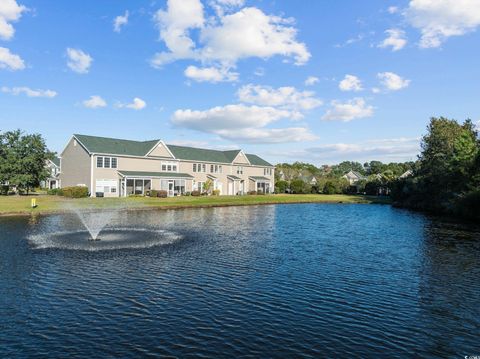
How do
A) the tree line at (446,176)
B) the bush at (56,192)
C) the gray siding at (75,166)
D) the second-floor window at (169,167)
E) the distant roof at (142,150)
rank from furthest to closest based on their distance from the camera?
the second-floor window at (169,167)
the distant roof at (142,150)
the gray siding at (75,166)
the bush at (56,192)
the tree line at (446,176)

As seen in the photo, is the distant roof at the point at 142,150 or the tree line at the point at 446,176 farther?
the distant roof at the point at 142,150

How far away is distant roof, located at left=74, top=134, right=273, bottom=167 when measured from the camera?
60.3 metres

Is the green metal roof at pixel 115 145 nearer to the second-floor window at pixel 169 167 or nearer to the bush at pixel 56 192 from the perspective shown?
the second-floor window at pixel 169 167

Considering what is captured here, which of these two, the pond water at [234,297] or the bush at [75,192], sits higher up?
the bush at [75,192]

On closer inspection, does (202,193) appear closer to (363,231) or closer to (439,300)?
(363,231)

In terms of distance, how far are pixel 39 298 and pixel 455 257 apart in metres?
20.9

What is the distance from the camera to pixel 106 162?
195ft

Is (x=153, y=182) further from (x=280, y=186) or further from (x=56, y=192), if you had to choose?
(x=280, y=186)

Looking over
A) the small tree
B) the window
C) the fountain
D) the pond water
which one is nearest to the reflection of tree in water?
the pond water

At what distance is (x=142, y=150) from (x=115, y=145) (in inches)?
189

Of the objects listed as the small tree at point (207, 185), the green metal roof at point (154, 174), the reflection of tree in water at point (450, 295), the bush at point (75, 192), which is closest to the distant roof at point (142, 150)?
the green metal roof at point (154, 174)

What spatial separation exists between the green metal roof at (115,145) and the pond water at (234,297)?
34.9 m

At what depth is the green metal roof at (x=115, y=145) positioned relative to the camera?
5944cm

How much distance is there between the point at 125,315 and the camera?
12.0 metres
